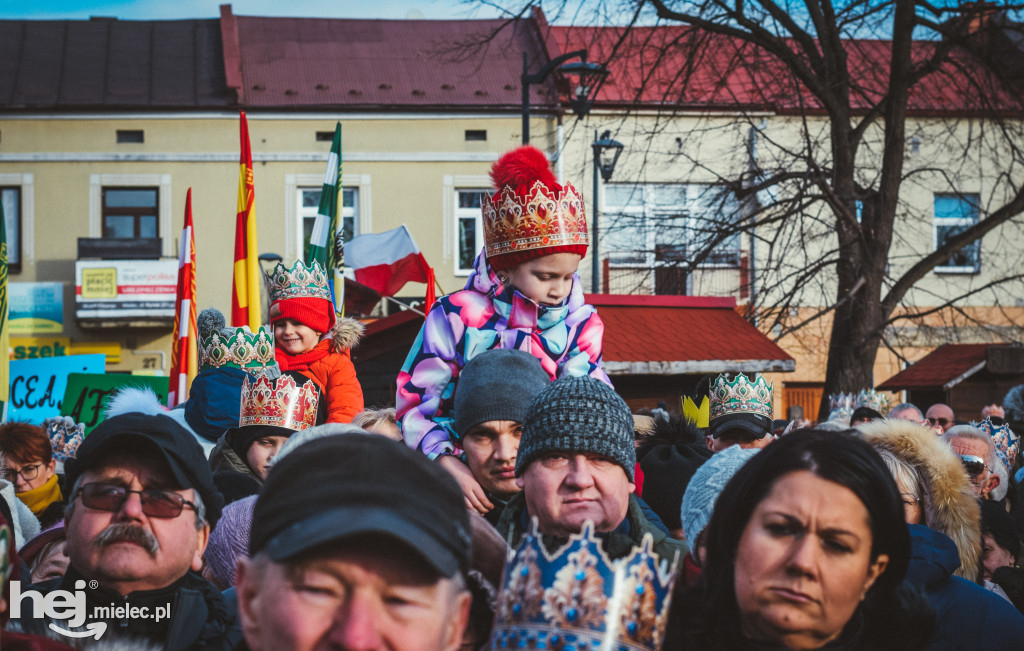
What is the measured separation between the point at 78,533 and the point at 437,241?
954 inches

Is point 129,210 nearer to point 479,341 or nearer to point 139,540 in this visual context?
point 479,341

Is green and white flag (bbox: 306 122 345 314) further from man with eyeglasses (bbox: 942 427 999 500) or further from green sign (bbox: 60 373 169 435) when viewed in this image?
man with eyeglasses (bbox: 942 427 999 500)

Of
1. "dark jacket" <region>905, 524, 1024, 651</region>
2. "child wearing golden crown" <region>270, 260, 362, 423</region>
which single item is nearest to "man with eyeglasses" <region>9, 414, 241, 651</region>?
"dark jacket" <region>905, 524, 1024, 651</region>

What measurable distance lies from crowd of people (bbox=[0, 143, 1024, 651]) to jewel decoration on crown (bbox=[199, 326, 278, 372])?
168mm

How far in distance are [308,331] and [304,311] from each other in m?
0.11

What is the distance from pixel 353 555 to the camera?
1634mm

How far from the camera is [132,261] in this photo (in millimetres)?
25734

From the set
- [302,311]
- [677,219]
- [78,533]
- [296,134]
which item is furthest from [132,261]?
[78,533]

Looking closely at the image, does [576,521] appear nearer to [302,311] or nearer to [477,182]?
[302,311]

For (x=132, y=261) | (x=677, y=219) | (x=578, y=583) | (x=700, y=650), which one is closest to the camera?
Result: (x=578, y=583)

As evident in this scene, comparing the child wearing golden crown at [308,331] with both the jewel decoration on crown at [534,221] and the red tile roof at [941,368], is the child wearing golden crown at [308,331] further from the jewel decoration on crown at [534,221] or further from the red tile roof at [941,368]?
the red tile roof at [941,368]

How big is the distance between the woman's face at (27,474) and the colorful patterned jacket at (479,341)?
9.84 feet

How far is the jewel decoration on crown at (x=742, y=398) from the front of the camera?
5.99 meters

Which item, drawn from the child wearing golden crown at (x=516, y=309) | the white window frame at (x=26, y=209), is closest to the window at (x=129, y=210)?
the white window frame at (x=26, y=209)
